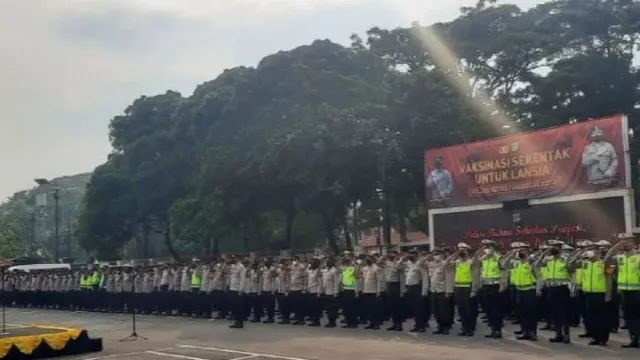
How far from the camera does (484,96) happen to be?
33312 millimetres

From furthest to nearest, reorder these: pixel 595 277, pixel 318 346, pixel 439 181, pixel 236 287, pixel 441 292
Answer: pixel 439 181 → pixel 236 287 → pixel 441 292 → pixel 318 346 → pixel 595 277

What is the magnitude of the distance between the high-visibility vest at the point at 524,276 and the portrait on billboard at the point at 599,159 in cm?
639

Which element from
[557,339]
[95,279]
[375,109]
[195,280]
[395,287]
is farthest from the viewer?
[375,109]

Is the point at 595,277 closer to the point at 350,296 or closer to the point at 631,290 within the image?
the point at 631,290

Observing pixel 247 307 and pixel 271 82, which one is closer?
pixel 247 307

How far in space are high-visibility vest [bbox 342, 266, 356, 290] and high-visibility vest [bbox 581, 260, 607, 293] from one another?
559 centimetres

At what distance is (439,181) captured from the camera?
22984mm

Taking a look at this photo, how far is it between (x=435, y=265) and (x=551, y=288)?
2624 mm

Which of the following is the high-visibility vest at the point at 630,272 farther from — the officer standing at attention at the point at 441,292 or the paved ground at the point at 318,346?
the officer standing at attention at the point at 441,292

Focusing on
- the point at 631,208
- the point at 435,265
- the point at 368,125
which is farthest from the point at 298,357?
the point at 368,125

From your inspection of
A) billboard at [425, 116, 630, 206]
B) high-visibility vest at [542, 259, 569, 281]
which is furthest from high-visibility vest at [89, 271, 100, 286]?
high-visibility vest at [542, 259, 569, 281]

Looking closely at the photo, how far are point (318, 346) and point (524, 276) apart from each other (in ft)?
12.2

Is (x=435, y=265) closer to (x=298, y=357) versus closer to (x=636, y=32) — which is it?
(x=298, y=357)

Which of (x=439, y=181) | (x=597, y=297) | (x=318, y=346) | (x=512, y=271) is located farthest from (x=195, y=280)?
(x=597, y=297)
